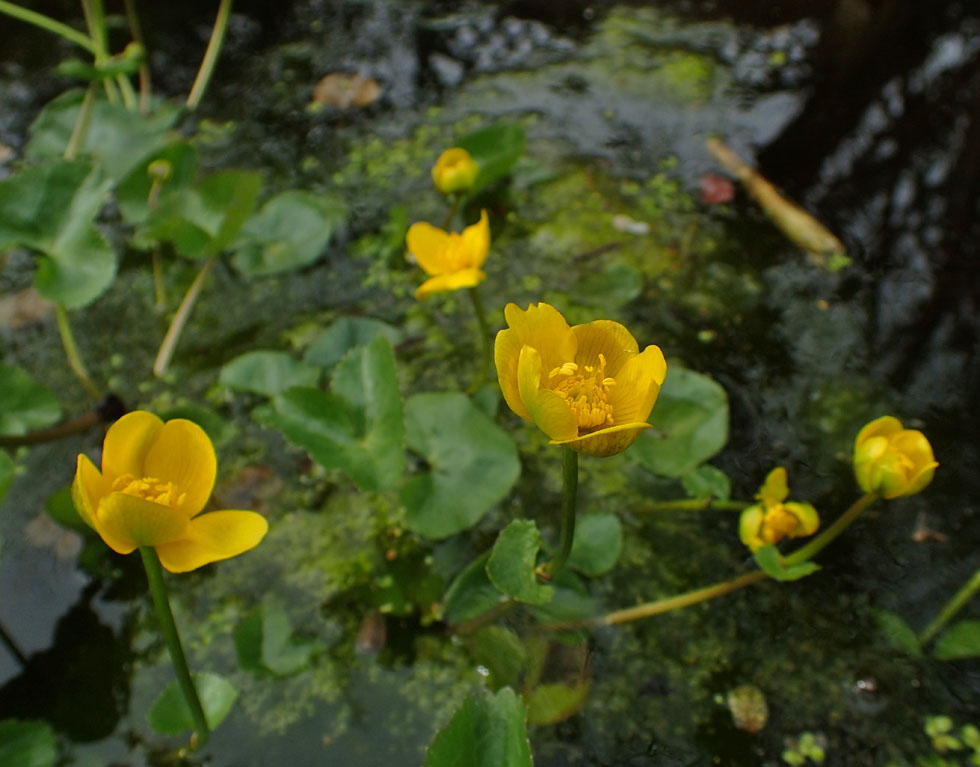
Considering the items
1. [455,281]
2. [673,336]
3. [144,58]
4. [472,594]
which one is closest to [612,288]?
[673,336]

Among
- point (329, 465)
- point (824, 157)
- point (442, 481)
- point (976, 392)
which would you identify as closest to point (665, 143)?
point (824, 157)

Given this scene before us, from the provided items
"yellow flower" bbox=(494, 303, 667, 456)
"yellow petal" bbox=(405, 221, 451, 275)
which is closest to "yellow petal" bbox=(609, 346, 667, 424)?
"yellow flower" bbox=(494, 303, 667, 456)

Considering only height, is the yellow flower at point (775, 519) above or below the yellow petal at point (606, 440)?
below

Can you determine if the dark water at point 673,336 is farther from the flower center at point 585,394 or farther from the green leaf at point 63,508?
the flower center at point 585,394

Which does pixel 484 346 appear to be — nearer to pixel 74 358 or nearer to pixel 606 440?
pixel 606 440

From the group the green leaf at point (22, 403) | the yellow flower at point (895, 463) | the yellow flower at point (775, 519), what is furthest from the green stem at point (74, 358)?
the yellow flower at point (895, 463)

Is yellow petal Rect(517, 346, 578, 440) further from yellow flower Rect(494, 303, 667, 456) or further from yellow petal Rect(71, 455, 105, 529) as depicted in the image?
yellow petal Rect(71, 455, 105, 529)
